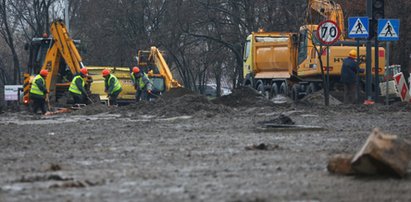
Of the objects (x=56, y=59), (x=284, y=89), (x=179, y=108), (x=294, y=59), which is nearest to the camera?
A: (x=179, y=108)

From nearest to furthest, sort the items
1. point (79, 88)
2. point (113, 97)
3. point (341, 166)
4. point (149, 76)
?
point (341, 166)
point (79, 88)
point (113, 97)
point (149, 76)

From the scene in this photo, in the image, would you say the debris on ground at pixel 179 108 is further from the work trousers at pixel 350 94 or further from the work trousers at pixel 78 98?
the work trousers at pixel 350 94

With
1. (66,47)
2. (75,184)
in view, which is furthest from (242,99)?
(75,184)

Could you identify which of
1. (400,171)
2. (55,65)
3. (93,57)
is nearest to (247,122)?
(400,171)

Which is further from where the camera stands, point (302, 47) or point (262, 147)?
point (302, 47)

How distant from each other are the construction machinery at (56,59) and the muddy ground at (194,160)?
11709mm

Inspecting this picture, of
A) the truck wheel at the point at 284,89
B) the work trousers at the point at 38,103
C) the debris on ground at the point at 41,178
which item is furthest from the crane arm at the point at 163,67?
the debris on ground at the point at 41,178

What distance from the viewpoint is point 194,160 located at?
10984 millimetres

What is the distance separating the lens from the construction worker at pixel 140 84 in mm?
33844

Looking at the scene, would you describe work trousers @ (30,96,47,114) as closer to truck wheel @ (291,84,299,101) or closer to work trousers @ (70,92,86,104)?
work trousers @ (70,92,86,104)

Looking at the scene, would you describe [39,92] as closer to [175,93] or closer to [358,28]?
[175,93]

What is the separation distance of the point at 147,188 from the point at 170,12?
49306mm

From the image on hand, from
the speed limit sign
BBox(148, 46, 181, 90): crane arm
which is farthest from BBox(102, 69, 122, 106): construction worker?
the speed limit sign

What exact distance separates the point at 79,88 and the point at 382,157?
2164 cm
